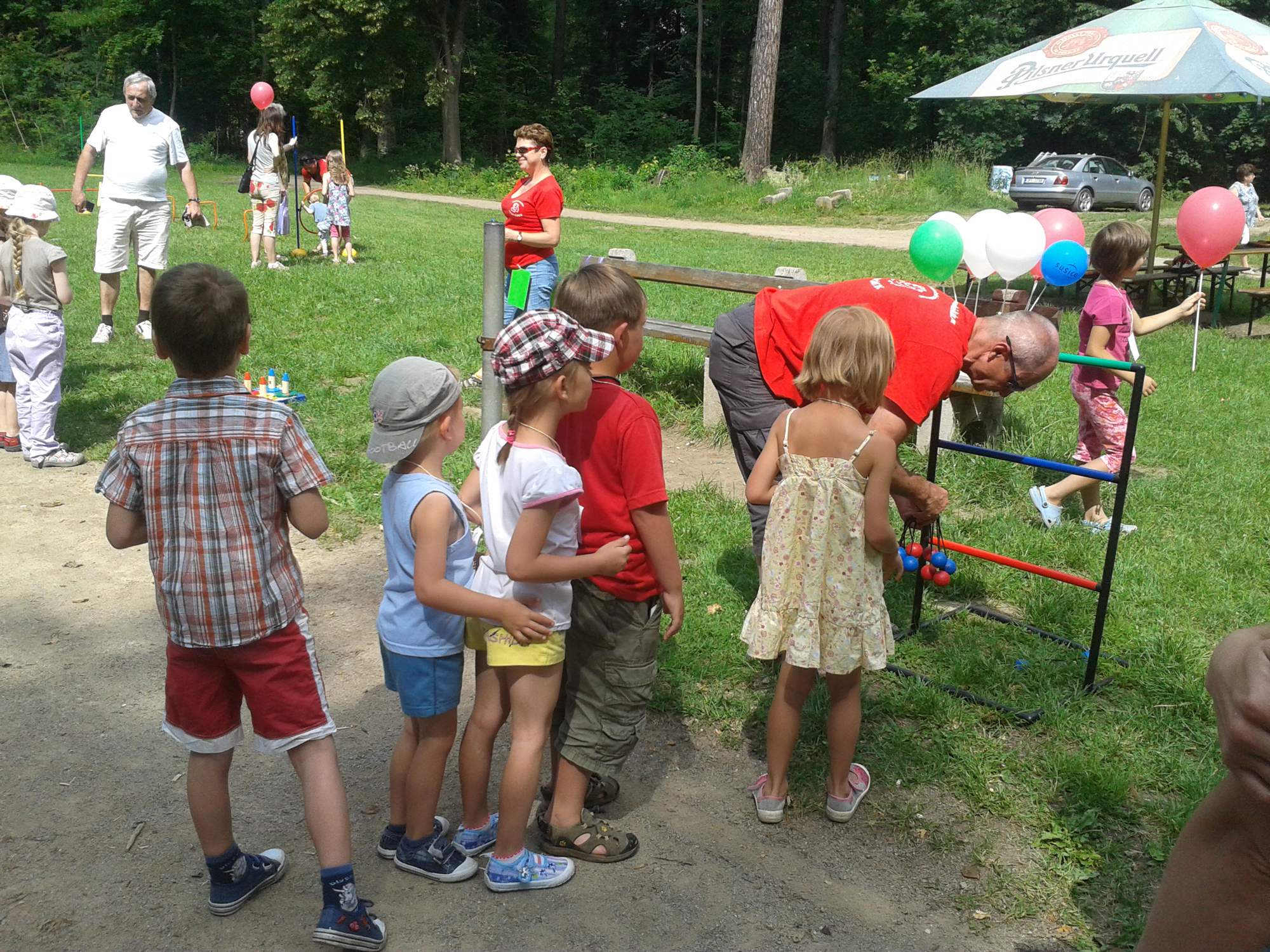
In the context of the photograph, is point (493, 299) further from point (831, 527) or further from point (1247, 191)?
point (1247, 191)

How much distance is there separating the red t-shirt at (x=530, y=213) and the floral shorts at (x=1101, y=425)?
11.3 feet

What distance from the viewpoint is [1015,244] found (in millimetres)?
5828

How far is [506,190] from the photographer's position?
27.2 meters

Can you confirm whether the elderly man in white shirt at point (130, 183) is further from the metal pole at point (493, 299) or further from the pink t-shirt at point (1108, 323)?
the pink t-shirt at point (1108, 323)

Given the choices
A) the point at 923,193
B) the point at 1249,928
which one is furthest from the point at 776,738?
the point at 923,193

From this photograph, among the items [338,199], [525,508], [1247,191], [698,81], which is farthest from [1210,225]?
[698,81]

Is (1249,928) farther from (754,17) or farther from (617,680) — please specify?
(754,17)

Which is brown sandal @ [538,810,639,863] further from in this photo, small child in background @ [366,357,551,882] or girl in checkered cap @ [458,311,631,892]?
small child in background @ [366,357,551,882]

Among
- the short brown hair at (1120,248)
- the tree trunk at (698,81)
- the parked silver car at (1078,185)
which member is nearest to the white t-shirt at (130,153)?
the short brown hair at (1120,248)

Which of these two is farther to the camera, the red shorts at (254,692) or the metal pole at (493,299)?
the metal pole at (493,299)

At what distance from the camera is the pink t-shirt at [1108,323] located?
19.2 ft

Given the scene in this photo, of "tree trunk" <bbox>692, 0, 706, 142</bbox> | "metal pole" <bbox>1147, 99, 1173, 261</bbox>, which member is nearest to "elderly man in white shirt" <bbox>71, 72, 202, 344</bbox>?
"metal pole" <bbox>1147, 99, 1173, 261</bbox>

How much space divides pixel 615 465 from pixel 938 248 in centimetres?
352

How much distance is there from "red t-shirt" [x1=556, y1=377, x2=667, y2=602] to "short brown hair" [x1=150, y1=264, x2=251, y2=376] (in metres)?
0.87
